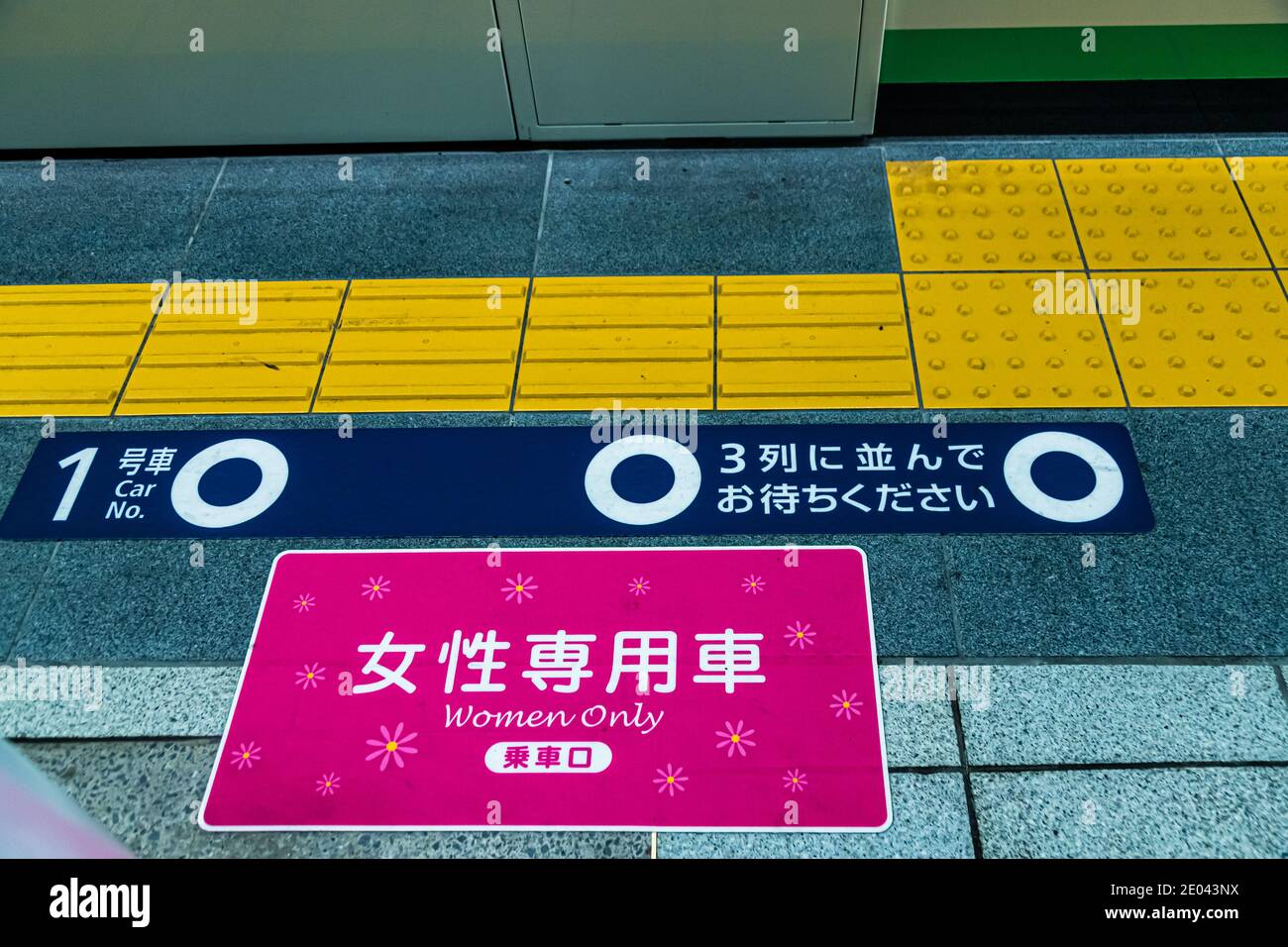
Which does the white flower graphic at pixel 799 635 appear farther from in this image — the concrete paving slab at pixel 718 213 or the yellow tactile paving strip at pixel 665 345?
the concrete paving slab at pixel 718 213

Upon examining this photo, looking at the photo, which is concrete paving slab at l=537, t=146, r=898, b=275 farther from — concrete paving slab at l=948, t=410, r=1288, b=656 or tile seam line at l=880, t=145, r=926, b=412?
concrete paving slab at l=948, t=410, r=1288, b=656

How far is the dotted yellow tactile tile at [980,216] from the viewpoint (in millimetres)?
4035

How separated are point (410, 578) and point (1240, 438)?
103 inches

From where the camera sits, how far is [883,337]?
12.4ft

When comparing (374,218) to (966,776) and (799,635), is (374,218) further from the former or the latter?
(966,776)

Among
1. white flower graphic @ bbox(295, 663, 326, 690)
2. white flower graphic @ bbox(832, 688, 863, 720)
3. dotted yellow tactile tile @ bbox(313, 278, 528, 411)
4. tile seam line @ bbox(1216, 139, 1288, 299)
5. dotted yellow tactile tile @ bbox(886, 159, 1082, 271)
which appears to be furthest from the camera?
dotted yellow tactile tile @ bbox(886, 159, 1082, 271)

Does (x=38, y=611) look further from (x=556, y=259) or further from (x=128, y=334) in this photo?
(x=556, y=259)

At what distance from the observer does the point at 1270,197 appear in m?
4.24

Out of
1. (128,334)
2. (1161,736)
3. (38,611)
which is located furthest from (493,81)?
(1161,736)

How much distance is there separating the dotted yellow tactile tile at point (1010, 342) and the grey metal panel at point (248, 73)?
1987mm

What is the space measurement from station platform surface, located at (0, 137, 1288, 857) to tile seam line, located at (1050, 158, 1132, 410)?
0.01m

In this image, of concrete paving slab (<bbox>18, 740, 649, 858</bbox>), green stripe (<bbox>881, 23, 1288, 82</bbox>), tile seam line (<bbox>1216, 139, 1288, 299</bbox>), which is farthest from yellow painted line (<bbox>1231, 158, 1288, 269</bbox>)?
concrete paving slab (<bbox>18, 740, 649, 858</bbox>)

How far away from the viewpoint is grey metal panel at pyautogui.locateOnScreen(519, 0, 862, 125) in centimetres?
414

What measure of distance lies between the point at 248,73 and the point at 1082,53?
3442 mm
